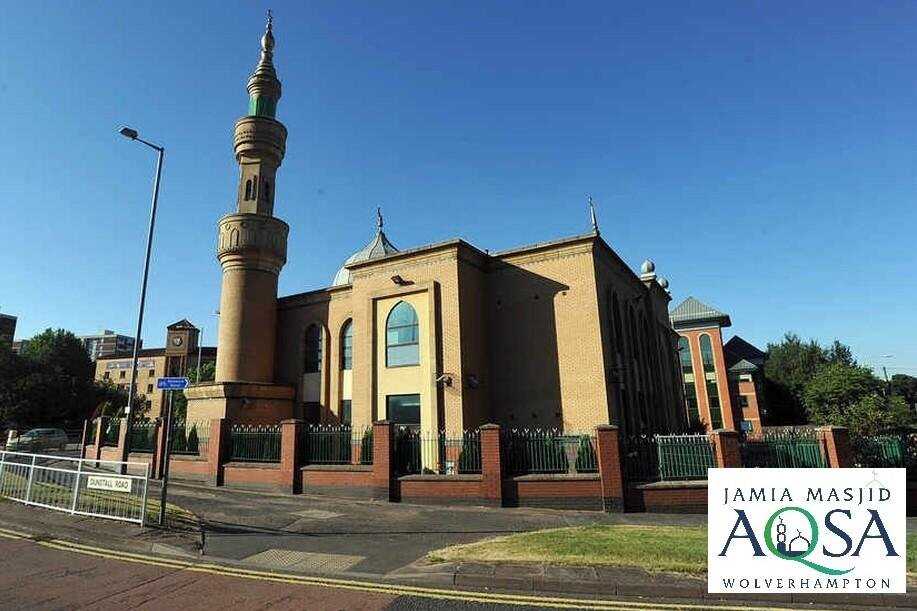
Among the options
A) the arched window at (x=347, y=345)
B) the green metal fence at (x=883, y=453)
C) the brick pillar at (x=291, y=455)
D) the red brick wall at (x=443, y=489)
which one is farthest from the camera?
the arched window at (x=347, y=345)

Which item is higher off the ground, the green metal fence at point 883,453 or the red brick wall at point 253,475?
the green metal fence at point 883,453

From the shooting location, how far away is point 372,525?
38.4ft

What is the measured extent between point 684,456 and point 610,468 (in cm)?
212

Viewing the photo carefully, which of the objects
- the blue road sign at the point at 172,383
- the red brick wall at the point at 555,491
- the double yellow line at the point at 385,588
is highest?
the blue road sign at the point at 172,383

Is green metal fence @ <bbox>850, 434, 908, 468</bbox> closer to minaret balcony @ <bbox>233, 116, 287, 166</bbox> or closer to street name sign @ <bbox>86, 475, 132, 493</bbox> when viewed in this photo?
street name sign @ <bbox>86, 475, 132, 493</bbox>

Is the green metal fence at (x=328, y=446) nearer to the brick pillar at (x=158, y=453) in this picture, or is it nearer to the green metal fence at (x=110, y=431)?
the brick pillar at (x=158, y=453)

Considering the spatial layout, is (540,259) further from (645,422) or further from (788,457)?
(788,457)

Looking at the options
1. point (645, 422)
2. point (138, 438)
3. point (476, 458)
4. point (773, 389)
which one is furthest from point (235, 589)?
point (773, 389)

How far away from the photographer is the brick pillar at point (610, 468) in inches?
522

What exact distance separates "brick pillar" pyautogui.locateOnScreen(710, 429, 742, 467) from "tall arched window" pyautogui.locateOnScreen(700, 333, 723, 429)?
42.2m

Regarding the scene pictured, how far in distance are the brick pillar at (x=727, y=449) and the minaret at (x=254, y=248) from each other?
20.6 meters

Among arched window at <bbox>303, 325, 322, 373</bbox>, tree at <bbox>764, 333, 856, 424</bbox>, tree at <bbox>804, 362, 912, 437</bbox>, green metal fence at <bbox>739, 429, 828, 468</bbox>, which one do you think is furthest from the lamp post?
tree at <bbox>764, 333, 856, 424</bbox>

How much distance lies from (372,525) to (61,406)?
5965 cm

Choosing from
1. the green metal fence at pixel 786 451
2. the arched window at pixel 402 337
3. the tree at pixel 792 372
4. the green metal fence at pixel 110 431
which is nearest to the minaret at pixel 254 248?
the green metal fence at pixel 110 431
